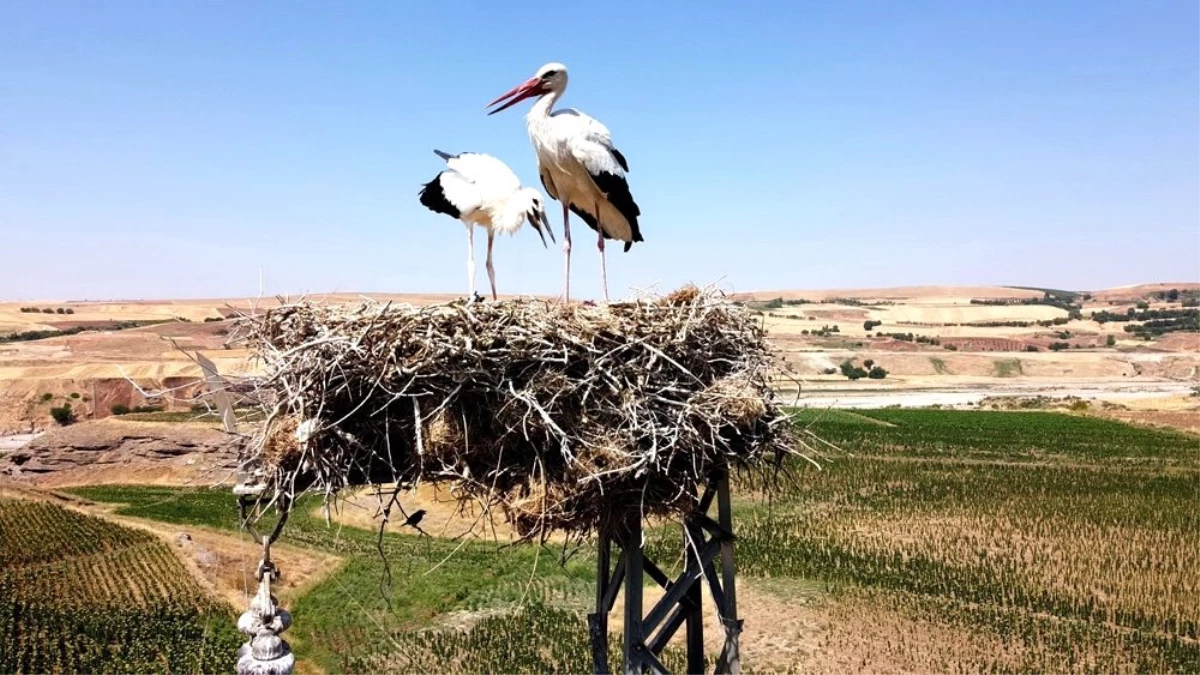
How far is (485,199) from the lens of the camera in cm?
697

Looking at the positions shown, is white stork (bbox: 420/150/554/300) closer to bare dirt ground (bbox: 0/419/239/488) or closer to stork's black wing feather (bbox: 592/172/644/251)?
stork's black wing feather (bbox: 592/172/644/251)

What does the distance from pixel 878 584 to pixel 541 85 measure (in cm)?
1401

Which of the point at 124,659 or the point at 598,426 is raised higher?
the point at 598,426

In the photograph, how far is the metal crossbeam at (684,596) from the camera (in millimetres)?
5270

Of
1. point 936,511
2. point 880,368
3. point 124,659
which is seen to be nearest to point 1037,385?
point 880,368

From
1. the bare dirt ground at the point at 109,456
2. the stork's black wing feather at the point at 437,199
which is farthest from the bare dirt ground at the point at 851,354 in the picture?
the stork's black wing feather at the point at 437,199

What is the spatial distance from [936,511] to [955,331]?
90422 mm

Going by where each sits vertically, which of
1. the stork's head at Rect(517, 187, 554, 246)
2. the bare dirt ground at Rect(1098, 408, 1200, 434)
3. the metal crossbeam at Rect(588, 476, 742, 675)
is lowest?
the bare dirt ground at Rect(1098, 408, 1200, 434)

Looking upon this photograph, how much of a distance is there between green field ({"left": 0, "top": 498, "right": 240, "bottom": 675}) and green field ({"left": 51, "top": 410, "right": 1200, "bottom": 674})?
185 centimetres

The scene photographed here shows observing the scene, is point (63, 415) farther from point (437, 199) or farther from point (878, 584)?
point (437, 199)

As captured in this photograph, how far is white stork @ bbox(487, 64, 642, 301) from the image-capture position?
21.4ft

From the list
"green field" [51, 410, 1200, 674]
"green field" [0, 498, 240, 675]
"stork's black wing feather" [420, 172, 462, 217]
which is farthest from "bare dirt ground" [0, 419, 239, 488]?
"stork's black wing feather" [420, 172, 462, 217]

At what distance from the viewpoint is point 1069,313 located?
128 meters

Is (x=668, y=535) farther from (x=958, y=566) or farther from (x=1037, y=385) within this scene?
(x=1037, y=385)
